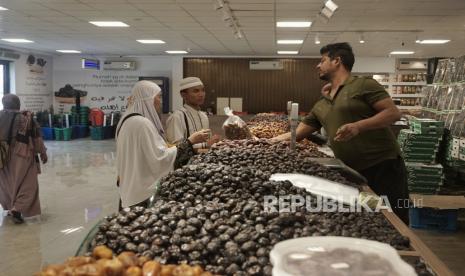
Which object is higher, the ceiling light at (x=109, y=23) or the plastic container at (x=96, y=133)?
the ceiling light at (x=109, y=23)

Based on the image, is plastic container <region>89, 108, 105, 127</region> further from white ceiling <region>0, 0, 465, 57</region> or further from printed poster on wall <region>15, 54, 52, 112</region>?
white ceiling <region>0, 0, 465, 57</region>

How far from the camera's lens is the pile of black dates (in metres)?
1.42

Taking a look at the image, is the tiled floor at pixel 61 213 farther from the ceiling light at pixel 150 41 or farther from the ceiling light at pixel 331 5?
the ceiling light at pixel 331 5

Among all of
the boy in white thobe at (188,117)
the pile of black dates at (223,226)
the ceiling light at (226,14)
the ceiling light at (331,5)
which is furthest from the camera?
the ceiling light at (226,14)

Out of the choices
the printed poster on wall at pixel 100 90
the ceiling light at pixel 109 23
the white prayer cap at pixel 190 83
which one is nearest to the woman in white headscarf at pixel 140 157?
the white prayer cap at pixel 190 83

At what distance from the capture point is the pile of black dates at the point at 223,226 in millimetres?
1420

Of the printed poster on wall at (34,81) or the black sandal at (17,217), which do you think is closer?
the black sandal at (17,217)

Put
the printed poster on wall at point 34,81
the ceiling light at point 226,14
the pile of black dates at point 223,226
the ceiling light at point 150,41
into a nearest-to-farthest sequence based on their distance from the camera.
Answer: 1. the pile of black dates at point 223,226
2. the ceiling light at point 226,14
3. the ceiling light at point 150,41
4. the printed poster on wall at point 34,81

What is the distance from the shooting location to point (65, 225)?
5219mm

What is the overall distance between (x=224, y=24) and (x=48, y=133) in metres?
8.87

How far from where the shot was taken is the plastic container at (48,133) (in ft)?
49.8

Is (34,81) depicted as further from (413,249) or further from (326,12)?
(413,249)

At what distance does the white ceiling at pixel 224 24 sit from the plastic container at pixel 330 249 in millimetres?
6224

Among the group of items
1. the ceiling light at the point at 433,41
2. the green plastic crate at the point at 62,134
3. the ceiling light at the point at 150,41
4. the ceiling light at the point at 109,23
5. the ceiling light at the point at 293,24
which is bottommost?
the green plastic crate at the point at 62,134
